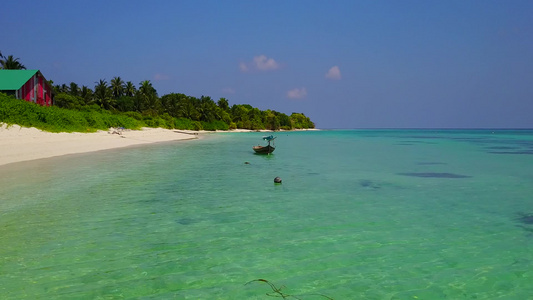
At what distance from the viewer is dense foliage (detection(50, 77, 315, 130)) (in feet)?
303

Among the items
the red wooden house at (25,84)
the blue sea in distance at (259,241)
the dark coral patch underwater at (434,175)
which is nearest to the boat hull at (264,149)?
the dark coral patch underwater at (434,175)

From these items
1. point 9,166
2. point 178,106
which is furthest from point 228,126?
point 9,166

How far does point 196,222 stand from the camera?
10.5 m

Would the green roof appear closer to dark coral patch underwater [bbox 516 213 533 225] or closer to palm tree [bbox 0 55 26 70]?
palm tree [bbox 0 55 26 70]

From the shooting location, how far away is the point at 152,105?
108938mm

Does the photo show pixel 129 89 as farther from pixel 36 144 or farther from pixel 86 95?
pixel 36 144

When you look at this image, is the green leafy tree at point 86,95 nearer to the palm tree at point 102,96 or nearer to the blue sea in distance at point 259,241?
the palm tree at point 102,96

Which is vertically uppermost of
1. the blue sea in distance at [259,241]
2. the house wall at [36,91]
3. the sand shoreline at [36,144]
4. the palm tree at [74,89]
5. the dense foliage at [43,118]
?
the palm tree at [74,89]

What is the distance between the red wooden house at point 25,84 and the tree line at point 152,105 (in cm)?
1579

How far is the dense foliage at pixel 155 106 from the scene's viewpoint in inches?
3634

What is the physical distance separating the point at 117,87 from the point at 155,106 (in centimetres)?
1631

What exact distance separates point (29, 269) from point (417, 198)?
13100mm

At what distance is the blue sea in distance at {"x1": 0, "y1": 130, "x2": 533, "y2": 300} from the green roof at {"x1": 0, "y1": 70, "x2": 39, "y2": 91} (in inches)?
1733

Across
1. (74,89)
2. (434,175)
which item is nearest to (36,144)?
(434,175)
